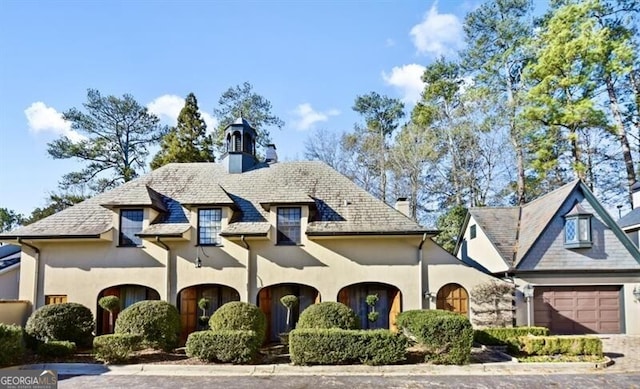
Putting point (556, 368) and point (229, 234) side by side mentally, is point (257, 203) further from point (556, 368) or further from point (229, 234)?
point (556, 368)

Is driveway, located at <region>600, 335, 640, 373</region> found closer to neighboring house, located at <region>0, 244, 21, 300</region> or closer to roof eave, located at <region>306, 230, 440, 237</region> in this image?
roof eave, located at <region>306, 230, 440, 237</region>

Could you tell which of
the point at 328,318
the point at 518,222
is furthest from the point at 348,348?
the point at 518,222

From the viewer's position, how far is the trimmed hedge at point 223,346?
10914mm

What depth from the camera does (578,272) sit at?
50.3ft

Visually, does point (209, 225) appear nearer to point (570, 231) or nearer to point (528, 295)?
point (528, 295)

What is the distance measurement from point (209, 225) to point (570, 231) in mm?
12956

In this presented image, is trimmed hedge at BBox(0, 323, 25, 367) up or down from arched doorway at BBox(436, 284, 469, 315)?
down

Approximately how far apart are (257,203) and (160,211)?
135 inches

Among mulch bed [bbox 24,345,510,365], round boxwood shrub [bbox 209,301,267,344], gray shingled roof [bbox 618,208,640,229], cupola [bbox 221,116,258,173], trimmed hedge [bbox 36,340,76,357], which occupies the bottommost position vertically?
mulch bed [bbox 24,345,510,365]

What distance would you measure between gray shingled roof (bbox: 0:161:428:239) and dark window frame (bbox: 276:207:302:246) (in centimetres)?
48

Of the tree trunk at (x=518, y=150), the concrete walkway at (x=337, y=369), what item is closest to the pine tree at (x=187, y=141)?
the concrete walkway at (x=337, y=369)

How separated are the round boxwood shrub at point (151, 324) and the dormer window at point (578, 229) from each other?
13.6 meters

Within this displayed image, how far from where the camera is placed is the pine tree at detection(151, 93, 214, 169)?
92.6ft

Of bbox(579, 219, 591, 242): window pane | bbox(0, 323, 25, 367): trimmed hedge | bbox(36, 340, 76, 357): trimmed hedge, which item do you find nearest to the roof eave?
bbox(579, 219, 591, 242): window pane
